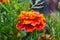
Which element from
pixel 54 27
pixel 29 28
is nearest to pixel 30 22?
pixel 29 28

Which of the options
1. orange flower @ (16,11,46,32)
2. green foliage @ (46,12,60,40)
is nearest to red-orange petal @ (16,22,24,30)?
orange flower @ (16,11,46,32)

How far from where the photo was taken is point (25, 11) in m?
0.93

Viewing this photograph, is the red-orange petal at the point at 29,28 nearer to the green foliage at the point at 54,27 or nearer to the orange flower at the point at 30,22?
the orange flower at the point at 30,22

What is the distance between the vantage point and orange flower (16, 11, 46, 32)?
834mm

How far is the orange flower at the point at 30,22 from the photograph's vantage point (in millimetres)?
834

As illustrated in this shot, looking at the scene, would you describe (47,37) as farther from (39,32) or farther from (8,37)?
(8,37)

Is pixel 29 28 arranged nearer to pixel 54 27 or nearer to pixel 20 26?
pixel 20 26

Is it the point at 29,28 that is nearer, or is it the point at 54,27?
the point at 29,28

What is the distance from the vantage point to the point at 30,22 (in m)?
0.83

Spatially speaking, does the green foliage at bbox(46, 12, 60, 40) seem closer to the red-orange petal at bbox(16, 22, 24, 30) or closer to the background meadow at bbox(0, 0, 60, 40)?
the background meadow at bbox(0, 0, 60, 40)

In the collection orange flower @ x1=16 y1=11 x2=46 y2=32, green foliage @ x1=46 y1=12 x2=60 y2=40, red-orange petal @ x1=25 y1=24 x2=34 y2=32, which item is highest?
orange flower @ x1=16 y1=11 x2=46 y2=32

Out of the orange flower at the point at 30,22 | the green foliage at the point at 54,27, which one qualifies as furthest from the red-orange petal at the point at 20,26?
the green foliage at the point at 54,27

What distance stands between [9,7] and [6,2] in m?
0.03

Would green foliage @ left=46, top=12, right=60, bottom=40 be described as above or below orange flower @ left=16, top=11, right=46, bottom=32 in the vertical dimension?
below
